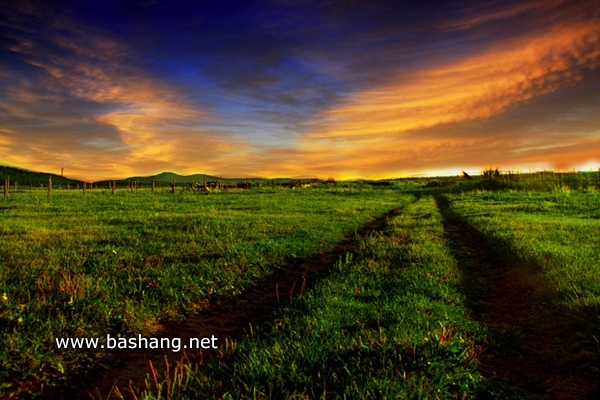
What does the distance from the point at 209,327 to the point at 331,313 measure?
2290 mm

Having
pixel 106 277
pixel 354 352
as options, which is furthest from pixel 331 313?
pixel 106 277

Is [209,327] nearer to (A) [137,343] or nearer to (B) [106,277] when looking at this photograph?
(A) [137,343]

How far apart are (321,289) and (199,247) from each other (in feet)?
19.7

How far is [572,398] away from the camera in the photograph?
4328 mm

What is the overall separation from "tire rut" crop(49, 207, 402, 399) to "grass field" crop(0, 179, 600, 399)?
0.12 m

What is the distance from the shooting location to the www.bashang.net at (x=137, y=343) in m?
5.69

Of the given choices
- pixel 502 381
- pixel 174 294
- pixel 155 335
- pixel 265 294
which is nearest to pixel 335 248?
pixel 265 294

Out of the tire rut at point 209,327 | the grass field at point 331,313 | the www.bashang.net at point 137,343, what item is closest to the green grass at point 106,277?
the grass field at point 331,313

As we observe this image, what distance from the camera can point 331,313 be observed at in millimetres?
6680

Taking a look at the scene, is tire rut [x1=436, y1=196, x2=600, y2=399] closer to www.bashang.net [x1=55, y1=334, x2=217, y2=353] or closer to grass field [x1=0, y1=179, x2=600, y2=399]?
grass field [x1=0, y1=179, x2=600, y2=399]

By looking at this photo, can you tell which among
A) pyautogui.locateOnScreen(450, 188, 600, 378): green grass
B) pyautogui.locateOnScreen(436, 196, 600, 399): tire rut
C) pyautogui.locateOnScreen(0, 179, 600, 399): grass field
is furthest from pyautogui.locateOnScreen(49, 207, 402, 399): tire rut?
pyautogui.locateOnScreen(450, 188, 600, 378): green grass

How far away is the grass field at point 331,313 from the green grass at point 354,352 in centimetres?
2

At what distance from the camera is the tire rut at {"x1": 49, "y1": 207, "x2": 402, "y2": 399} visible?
484 cm

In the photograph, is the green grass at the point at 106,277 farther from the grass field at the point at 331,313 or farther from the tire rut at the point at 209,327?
Result: the tire rut at the point at 209,327
